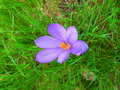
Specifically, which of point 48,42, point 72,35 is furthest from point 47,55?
point 72,35

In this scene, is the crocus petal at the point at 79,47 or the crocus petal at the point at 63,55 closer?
the crocus petal at the point at 79,47

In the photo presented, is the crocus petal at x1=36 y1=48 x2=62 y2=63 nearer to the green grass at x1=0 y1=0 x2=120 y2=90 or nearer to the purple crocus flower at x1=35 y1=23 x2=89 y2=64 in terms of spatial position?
the purple crocus flower at x1=35 y1=23 x2=89 y2=64

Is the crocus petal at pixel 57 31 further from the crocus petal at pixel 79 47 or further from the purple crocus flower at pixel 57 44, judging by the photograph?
the crocus petal at pixel 79 47

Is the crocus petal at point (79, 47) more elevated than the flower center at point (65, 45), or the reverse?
the flower center at point (65, 45)

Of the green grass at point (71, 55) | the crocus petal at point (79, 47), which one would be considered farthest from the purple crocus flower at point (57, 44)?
the green grass at point (71, 55)

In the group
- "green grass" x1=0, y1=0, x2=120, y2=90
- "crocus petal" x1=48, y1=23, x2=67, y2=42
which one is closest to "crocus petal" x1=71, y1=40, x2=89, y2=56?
"crocus petal" x1=48, y1=23, x2=67, y2=42

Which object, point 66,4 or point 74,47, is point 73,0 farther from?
point 74,47

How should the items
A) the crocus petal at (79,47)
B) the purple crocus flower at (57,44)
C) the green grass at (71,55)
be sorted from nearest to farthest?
the crocus petal at (79,47) < the purple crocus flower at (57,44) < the green grass at (71,55)
